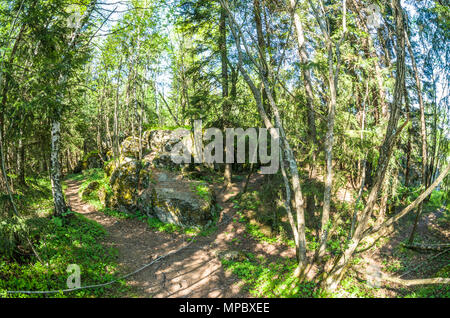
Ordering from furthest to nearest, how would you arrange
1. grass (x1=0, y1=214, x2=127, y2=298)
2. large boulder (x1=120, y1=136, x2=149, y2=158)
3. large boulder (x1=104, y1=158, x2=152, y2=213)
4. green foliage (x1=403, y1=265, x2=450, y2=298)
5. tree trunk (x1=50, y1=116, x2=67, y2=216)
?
1. large boulder (x1=120, y1=136, x2=149, y2=158)
2. large boulder (x1=104, y1=158, x2=152, y2=213)
3. tree trunk (x1=50, y1=116, x2=67, y2=216)
4. green foliage (x1=403, y1=265, x2=450, y2=298)
5. grass (x1=0, y1=214, x2=127, y2=298)

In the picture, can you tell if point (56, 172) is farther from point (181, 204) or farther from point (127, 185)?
point (181, 204)

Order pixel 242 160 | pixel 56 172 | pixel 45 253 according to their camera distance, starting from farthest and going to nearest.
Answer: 1. pixel 242 160
2. pixel 56 172
3. pixel 45 253

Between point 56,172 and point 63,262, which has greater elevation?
point 56,172

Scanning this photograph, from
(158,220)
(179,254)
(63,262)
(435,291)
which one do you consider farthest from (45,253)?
(435,291)

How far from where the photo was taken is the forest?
527cm

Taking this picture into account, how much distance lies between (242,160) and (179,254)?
7.95 meters

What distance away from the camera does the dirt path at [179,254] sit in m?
6.35

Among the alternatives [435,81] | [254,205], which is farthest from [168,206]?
[435,81]

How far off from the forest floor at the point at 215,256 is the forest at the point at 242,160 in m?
0.05

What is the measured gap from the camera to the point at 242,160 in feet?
48.4

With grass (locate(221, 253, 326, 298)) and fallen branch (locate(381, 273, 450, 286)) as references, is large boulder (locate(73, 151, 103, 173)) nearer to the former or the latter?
grass (locate(221, 253, 326, 298))

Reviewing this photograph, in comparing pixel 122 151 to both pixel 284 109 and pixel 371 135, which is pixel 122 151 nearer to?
pixel 284 109

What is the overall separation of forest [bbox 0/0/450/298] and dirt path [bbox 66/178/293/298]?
6 cm

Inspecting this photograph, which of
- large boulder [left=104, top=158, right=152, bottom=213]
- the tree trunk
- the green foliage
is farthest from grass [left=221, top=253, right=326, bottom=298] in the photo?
the tree trunk
